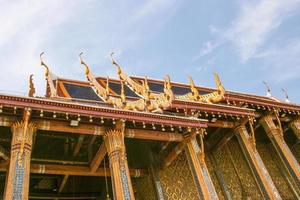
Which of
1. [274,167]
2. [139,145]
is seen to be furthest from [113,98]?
[274,167]

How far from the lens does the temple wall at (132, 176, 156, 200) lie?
10.1 m

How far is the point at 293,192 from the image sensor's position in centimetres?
1156

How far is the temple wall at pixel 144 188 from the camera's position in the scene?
10.1 m

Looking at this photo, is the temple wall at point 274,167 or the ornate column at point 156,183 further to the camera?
the temple wall at point 274,167

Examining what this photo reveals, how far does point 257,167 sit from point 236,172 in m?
1.58

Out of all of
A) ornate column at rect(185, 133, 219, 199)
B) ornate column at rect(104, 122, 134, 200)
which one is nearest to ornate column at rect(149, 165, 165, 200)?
ornate column at rect(185, 133, 219, 199)

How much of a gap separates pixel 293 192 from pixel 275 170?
108 cm

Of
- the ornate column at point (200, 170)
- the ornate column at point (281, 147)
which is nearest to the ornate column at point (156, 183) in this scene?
the ornate column at point (200, 170)

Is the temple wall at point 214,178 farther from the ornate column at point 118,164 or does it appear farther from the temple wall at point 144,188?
the ornate column at point 118,164

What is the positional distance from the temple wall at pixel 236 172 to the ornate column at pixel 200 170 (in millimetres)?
2592

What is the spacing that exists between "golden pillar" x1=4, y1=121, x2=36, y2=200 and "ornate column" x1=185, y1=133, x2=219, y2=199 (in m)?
4.27

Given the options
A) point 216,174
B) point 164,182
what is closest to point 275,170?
point 216,174

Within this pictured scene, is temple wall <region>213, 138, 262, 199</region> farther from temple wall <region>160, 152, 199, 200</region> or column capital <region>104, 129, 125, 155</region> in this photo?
column capital <region>104, 129, 125, 155</region>

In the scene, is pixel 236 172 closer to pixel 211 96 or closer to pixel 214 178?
pixel 214 178
